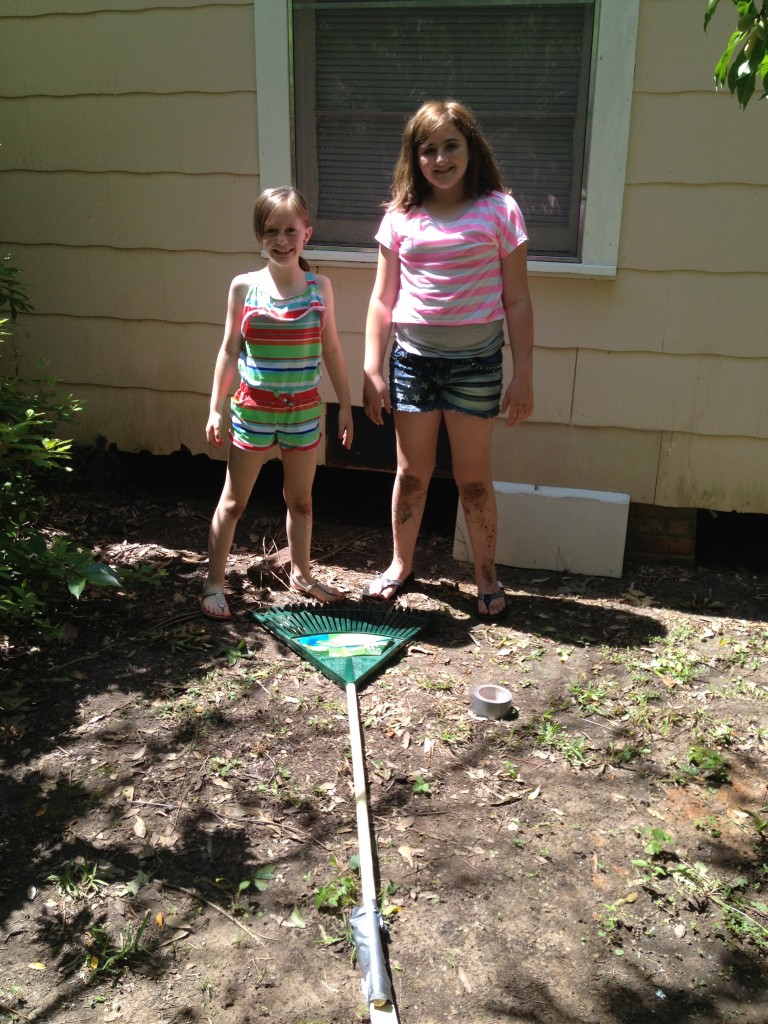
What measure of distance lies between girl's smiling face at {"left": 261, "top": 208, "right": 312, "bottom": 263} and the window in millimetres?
1124

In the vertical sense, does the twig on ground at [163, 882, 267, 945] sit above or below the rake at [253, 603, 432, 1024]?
below

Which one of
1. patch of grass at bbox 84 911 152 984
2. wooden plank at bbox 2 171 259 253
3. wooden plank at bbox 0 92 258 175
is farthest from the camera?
wooden plank at bbox 2 171 259 253

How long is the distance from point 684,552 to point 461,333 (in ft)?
5.47

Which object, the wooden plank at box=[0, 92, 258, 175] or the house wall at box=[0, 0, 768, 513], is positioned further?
the wooden plank at box=[0, 92, 258, 175]

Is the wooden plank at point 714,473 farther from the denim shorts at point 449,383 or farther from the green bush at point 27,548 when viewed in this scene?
the green bush at point 27,548

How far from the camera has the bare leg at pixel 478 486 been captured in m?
3.47

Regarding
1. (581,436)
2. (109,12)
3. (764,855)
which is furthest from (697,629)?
(109,12)

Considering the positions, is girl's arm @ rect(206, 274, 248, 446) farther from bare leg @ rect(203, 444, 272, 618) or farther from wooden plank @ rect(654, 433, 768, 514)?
wooden plank @ rect(654, 433, 768, 514)

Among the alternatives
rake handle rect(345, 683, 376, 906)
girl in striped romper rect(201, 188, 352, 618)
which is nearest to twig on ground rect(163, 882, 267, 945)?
rake handle rect(345, 683, 376, 906)

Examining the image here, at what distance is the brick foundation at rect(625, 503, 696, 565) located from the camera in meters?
4.26

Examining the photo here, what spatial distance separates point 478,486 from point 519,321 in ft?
2.11

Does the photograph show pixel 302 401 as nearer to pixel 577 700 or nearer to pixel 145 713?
pixel 145 713

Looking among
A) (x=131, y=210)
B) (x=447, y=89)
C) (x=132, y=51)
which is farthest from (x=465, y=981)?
(x=132, y=51)

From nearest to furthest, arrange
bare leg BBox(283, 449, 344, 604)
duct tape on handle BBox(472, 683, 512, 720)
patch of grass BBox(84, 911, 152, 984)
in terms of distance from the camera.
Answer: patch of grass BBox(84, 911, 152, 984) < duct tape on handle BBox(472, 683, 512, 720) < bare leg BBox(283, 449, 344, 604)
